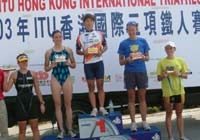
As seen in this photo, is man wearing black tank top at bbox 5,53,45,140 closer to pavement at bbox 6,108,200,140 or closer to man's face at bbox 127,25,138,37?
pavement at bbox 6,108,200,140

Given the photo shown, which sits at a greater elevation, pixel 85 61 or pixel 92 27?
pixel 92 27

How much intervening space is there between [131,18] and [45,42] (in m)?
1.57

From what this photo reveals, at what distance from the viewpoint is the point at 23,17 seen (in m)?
7.86

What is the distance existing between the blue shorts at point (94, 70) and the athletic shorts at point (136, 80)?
423mm

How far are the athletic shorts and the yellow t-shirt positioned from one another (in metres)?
0.28

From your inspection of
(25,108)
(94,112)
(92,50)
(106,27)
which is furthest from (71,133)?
(106,27)

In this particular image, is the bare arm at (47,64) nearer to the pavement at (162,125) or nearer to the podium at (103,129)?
the podium at (103,129)

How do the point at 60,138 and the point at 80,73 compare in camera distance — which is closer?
the point at 60,138

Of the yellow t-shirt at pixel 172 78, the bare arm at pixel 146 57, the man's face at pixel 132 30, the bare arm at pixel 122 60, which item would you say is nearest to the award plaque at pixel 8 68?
the bare arm at pixel 122 60

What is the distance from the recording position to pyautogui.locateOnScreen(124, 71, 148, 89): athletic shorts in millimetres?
7477

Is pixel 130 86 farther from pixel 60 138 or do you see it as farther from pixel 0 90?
pixel 0 90

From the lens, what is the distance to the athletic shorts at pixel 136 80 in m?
7.48

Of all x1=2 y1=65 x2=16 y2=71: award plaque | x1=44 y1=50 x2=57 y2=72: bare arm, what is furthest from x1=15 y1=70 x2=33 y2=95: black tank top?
x1=2 y1=65 x2=16 y2=71: award plaque

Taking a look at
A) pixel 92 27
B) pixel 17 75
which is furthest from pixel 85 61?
pixel 17 75
